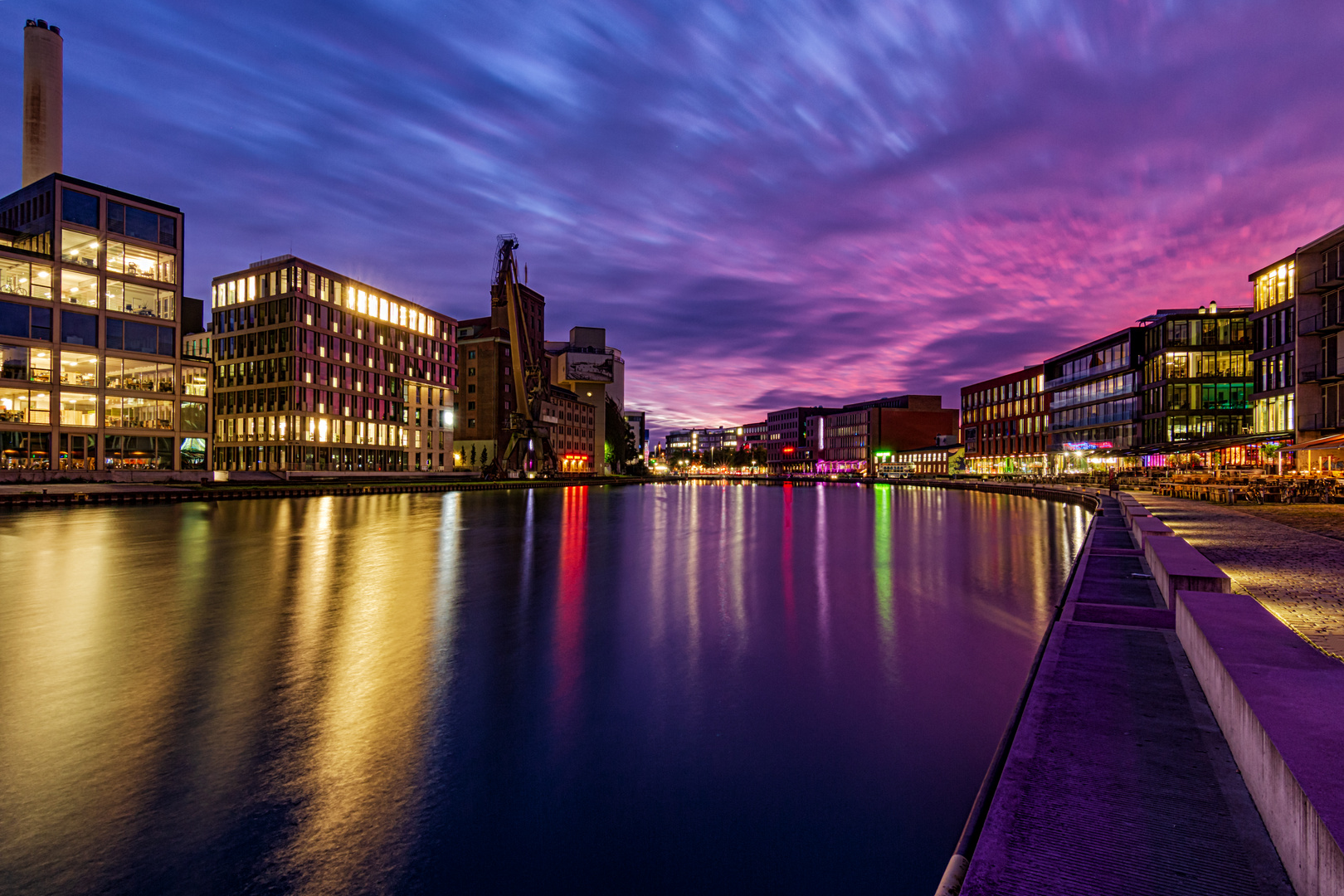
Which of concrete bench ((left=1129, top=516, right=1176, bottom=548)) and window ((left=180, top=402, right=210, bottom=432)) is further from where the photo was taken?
window ((left=180, top=402, right=210, bottom=432))

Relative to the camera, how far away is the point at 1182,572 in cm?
911

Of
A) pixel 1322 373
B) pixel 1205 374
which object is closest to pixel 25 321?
pixel 1322 373

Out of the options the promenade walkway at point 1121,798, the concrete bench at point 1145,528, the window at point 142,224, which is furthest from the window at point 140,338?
the promenade walkway at point 1121,798

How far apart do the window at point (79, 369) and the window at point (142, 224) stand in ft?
39.1

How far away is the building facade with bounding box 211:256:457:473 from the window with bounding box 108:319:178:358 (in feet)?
49.4

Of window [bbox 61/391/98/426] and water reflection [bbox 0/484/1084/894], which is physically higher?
window [bbox 61/391/98/426]

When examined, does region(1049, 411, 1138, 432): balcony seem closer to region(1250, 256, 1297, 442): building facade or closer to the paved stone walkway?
region(1250, 256, 1297, 442): building facade

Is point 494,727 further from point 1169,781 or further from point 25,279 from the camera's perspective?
point 25,279

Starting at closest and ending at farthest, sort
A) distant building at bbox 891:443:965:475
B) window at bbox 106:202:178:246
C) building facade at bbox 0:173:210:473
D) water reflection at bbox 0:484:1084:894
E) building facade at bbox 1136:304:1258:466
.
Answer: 1. water reflection at bbox 0:484:1084:894
2. building facade at bbox 0:173:210:473
3. window at bbox 106:202:178:246
4. building facade at bbox 1136:304:1258:466
5. distant building at bbox 891:443:965:475

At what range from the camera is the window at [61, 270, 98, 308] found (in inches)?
2296

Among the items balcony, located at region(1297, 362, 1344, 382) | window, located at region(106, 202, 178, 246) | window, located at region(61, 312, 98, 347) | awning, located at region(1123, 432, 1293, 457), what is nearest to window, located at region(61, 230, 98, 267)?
window, located at region(106, 202, 178, 246)

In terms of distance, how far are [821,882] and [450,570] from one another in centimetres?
1359

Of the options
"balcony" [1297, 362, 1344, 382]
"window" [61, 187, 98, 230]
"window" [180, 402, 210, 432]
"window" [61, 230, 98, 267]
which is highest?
"window" [61, 187, 98, 230]

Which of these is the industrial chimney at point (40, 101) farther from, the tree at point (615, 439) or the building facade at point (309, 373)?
the tree at point (615, 439)
